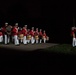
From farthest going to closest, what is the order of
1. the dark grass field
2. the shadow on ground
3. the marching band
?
the marching band, the shadow on ground, the dark grass field

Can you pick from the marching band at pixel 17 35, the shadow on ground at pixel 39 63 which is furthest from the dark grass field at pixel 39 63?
the marching band at pixel 17 35

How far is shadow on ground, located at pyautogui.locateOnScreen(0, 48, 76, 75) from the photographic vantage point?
15.7 metres

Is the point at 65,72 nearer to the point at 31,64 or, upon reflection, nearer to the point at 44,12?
the point at 31,64

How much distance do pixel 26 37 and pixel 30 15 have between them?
63.2 ft

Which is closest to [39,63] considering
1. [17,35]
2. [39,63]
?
[39,63]

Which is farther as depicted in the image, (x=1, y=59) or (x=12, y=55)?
(x=12, y=55)

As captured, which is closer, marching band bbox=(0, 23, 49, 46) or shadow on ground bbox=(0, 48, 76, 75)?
shadow on ground bbox=(0, 48, 76, 75)

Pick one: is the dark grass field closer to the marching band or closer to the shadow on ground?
the shadow on ground

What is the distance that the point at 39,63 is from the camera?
17.8 metres

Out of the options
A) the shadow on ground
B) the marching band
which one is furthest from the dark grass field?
the marching band

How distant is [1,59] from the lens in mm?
18188

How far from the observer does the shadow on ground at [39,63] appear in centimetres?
1569

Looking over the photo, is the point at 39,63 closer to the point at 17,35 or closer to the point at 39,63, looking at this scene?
the point at 39,63

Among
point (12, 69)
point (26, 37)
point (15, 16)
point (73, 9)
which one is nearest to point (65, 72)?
point (12, 69)
